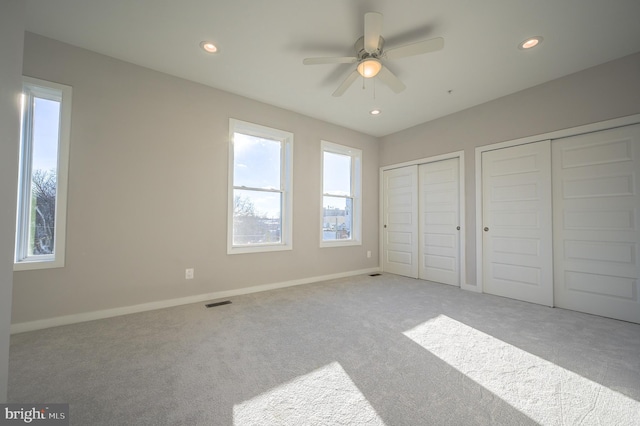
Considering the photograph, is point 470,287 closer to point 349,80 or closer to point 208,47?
point 349,80

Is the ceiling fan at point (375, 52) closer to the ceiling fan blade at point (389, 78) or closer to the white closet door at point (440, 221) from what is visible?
the ceiling fan blade at point (389, 78)

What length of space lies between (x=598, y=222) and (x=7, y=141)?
491cm

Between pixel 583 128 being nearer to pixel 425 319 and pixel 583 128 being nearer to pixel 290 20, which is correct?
pixel 425 319

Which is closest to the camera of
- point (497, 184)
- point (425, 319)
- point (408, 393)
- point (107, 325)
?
point (408, 393)

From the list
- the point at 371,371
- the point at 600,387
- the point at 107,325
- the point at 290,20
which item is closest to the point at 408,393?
the point at 371,371

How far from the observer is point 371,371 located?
1.75 m

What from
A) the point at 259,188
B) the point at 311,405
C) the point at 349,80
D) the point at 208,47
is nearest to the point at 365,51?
the point at 349,80

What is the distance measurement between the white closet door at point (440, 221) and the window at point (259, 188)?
2421mm

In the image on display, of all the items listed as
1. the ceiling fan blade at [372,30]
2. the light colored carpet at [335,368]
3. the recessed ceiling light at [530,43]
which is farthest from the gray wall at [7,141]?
the recessed ceiling light at [530,43]

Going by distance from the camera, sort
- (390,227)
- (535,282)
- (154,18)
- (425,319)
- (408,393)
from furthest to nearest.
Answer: (390,227) → (535,282) → (425,319) → (154,18) → (408,393)

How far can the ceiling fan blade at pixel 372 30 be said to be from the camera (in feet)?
6.30

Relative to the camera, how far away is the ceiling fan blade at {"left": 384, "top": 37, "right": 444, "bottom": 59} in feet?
6.72

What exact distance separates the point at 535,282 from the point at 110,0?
17.5ft

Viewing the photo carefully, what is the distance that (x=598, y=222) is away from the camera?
2840mm
